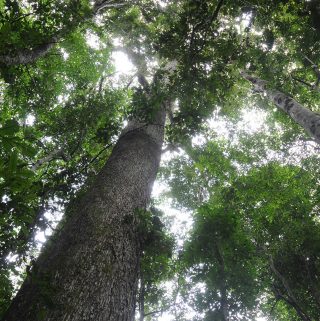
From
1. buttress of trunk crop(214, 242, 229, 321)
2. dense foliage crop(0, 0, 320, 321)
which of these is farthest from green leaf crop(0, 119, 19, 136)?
buttress of trunk crop(214, 242, 229, 321)

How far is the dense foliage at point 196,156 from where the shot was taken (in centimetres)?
428

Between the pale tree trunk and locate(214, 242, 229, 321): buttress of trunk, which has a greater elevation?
the pale tree trunk

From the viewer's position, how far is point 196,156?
1277 centimetres

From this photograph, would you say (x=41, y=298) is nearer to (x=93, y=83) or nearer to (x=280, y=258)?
(x=280, y=258)

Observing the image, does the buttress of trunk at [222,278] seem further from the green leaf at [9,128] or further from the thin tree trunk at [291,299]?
the green leaf at [9,128]

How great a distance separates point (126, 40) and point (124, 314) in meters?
12.3

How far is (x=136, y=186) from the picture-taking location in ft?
15.2

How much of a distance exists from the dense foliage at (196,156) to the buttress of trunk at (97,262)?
24 centimetres

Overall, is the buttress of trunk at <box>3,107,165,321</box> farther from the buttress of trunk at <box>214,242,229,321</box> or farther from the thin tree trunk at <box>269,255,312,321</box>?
the thin tree trunk at <box>269,255,312,321</box>

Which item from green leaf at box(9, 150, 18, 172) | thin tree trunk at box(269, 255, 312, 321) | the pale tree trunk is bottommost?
green leaf at box(9, 150, 18, 172)

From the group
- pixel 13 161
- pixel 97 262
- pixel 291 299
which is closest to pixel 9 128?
pixel 13 161

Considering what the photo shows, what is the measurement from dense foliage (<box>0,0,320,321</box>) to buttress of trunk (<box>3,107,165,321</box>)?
0.80 feet

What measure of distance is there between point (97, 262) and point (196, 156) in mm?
9932

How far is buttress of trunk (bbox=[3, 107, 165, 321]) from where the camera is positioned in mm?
2598
